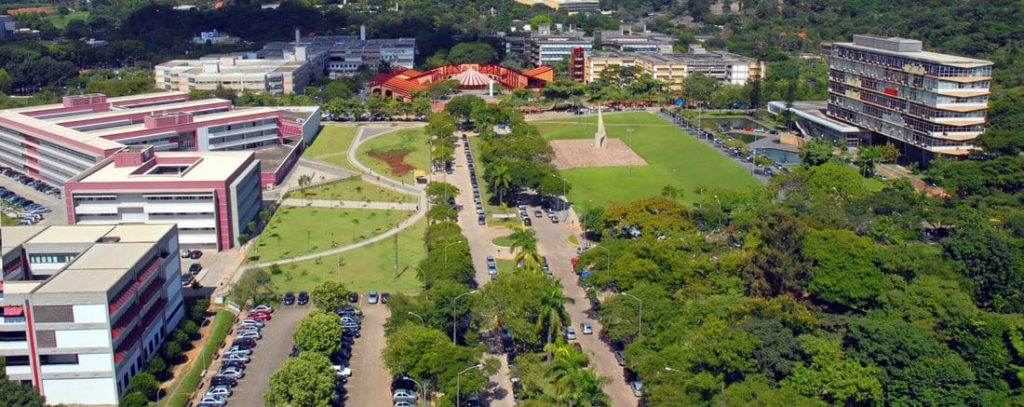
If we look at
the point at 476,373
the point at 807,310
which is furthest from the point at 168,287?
the point at 807,310

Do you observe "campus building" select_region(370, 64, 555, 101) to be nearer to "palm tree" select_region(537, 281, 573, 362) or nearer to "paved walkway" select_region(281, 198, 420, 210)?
"paved walkway" select_region(281, 198, 420, 210)

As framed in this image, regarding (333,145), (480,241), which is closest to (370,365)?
(480,241)

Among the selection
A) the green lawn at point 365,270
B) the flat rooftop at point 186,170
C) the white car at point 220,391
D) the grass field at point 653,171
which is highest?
the flat rooftop at point 186,170

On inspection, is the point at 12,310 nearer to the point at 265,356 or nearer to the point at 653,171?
the point at 265,356

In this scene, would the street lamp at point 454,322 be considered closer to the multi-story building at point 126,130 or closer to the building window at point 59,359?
the building window at point 59,359

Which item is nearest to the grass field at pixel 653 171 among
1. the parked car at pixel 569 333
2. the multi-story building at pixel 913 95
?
the multi-story building at pixel 913 95

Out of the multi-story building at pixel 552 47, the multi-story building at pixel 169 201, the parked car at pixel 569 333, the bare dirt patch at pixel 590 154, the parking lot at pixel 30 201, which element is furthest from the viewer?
the multi-story building at pixel 552 47
